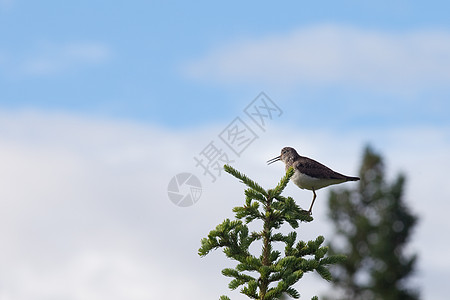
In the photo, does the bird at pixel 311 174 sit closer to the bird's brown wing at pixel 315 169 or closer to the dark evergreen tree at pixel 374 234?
the bird's brown wing at pixel 315 169

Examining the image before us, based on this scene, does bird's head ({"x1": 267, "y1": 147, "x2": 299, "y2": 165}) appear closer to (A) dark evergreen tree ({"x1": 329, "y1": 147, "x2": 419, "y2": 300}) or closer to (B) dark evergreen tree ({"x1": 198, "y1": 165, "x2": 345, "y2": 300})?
(B) dark evergreen tree ({"x1": 198, "y1": 165, "x2": 345, "y2": 300})

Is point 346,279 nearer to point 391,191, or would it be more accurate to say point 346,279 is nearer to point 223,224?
point 391,191

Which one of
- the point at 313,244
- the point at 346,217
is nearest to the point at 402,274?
the point at 346,217

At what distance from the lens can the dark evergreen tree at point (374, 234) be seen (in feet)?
146

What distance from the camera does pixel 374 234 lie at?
153 feet

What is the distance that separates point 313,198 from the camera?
13.6m

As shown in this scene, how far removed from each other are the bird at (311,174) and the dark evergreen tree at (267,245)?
437 cm

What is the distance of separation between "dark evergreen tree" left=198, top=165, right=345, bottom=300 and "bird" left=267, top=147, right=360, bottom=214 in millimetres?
4367

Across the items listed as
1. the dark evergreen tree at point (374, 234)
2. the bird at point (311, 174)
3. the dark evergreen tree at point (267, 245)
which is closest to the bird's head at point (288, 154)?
the bird at point (311, 174)

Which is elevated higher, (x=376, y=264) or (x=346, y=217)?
(x=346, y=217)

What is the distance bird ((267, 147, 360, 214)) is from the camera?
14.0 meters

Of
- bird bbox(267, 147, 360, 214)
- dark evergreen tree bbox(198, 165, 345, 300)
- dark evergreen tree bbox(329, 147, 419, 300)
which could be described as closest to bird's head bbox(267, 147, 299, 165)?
bird bbox(267, 147, 360, 214)

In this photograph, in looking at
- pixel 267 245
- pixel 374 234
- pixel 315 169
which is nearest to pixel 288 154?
pixel 315 169

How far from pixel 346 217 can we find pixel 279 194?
39.4 metres
